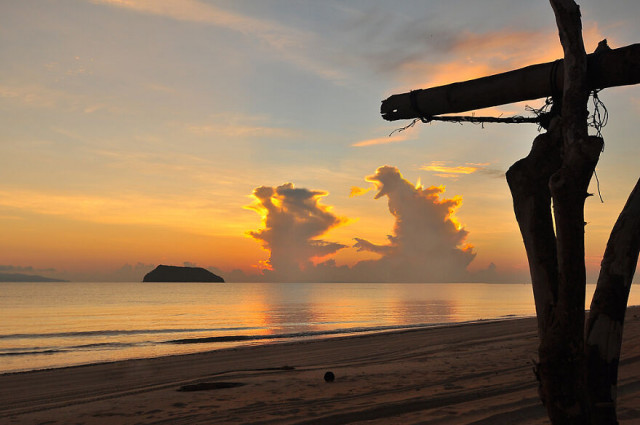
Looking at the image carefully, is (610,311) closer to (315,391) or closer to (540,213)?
(540,213)

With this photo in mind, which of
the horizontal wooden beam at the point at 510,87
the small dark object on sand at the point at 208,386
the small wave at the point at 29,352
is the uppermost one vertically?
the horizontal wooden beam at the point at 510,87

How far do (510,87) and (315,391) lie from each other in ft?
25.8

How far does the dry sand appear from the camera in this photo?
8.30m

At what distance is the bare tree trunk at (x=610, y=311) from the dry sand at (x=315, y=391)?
4.16 m

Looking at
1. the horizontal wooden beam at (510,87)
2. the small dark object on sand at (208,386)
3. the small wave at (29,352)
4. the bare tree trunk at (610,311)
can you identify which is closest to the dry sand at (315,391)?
the small dark object on sand at (208,386)

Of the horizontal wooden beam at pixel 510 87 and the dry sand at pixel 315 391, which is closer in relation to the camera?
the horizontal wooden beam at pixel 510 87

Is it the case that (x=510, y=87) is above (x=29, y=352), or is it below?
above

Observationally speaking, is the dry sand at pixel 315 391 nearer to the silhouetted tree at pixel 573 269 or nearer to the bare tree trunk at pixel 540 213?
the silhouetted tree at pixel 573 269

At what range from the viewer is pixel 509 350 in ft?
53.6

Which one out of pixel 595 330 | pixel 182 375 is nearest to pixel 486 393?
pixel 595 330

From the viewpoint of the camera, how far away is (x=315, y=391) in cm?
1033

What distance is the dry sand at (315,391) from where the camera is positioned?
8297 mm

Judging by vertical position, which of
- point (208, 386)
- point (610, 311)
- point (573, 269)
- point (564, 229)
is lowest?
point (208, 386)

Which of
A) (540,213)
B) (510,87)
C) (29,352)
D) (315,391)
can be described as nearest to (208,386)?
(315,391)
